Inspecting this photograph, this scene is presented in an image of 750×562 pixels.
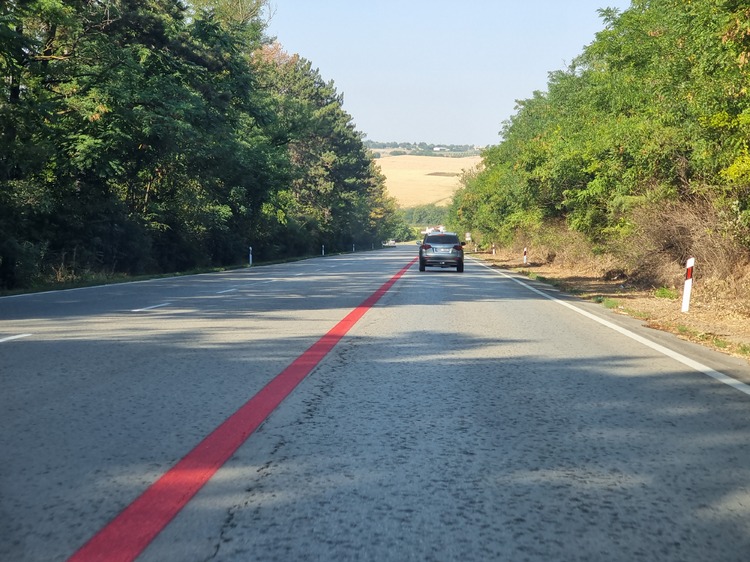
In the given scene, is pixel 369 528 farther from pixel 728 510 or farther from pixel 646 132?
pixel 646 132

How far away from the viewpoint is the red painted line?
3.54 m

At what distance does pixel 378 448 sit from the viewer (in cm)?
528

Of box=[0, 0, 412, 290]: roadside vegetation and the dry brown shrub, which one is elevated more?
box=[0, 0, 412, 290]: roadside vegetation

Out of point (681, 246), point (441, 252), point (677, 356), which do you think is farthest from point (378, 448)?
point (441, 252)

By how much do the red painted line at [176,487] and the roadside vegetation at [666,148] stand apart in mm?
7827

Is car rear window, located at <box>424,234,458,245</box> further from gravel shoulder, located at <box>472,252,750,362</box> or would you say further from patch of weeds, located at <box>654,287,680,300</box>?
patch of weeds, located at <box>654,287,680,300</box>

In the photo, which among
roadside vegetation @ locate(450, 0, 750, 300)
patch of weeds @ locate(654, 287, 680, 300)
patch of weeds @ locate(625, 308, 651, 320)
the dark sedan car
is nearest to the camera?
roadside vegetation @ locate(450, 0, 750, 300)

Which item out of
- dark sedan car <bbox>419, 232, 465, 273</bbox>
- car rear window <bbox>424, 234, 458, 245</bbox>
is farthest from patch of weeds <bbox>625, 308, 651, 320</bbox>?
car rear window <bbox>424, 234, 458, 245</bbox>

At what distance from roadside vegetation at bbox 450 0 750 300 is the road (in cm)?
530

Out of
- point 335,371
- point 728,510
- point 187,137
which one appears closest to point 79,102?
point 187,137

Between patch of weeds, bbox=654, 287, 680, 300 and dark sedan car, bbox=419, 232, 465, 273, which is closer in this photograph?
patch of weeds, bbox=654, 287, 680, 300

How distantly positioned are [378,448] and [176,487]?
1.41 m

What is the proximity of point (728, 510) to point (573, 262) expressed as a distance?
111ft

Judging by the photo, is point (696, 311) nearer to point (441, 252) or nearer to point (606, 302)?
point (606, 302)
